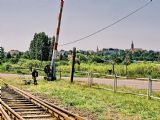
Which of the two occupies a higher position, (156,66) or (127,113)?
(156,66)

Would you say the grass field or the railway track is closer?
the railway track

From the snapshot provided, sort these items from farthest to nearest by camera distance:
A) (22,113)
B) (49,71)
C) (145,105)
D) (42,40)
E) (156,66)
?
(42,40), (156,66), (49,71), (145,105), (22,113)

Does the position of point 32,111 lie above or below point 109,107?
below

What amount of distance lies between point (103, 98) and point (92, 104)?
2328mm

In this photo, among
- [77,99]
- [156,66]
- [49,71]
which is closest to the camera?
[77,99]

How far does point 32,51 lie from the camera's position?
154375 millimetres

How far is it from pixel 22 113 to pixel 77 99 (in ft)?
16.1

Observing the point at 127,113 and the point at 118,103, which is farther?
the point at 118,103

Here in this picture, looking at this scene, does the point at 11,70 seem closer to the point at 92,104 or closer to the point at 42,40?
the point at 92,104

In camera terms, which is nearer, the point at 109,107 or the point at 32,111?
the point at 32,111

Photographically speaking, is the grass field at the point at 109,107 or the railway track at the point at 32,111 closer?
the railway track at the point at 32,111

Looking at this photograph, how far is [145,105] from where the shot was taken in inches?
635

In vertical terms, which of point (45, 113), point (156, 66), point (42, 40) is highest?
point (42, 40)

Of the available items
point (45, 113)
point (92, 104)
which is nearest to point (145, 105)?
point (92, 104)
